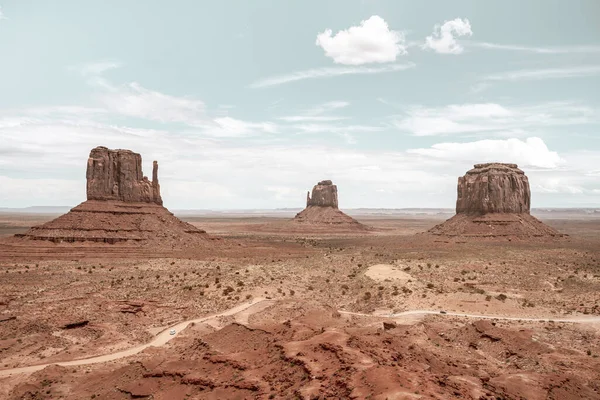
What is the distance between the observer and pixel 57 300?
35500mm

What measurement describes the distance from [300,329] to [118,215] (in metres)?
59.8

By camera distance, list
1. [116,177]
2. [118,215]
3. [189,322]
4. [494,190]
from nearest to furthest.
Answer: [189,322] → [118,215] → [116,177] → [494,190]

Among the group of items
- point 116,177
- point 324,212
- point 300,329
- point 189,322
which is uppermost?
point 116,177

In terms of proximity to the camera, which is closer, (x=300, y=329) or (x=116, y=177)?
(x=300, y=329)

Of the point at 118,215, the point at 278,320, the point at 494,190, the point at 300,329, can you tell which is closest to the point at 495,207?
the point at 494,190

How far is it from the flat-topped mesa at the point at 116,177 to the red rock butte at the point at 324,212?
7916 cm

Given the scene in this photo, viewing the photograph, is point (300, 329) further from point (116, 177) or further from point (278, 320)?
point (116, 177)

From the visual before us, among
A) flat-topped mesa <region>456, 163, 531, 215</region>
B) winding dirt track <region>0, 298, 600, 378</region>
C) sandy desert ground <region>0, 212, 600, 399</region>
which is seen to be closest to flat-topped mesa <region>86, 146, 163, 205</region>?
sandy desert ground <region>0, 212, 600, 399</region>

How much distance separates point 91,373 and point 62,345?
6.17 meters

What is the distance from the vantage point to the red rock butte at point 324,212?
15075 centimetres

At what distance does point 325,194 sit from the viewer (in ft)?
531

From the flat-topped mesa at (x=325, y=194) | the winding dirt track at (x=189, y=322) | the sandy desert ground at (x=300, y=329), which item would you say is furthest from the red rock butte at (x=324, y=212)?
the winding dirt track at (x=189, y=322)

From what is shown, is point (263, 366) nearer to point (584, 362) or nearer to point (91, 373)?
point (91, 373)

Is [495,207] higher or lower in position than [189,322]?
higher
